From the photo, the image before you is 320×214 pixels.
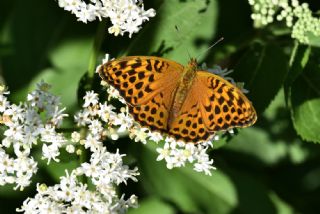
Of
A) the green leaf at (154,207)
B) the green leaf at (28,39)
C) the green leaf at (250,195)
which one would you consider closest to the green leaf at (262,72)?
the green leaf at (250,195)

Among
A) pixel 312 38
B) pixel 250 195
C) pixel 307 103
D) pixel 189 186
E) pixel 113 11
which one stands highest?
pixel 113 11

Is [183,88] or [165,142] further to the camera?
[165,142]

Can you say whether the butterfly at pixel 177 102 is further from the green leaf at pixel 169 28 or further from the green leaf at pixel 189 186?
the green leaf at pixel 189 186

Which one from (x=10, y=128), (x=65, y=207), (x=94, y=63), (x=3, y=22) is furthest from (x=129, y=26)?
(x=3, y=22)

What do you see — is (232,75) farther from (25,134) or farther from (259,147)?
(25,134)

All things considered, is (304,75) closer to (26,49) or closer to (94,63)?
(94,63)

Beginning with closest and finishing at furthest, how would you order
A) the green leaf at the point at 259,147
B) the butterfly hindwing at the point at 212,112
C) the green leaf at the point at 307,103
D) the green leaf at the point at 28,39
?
the butterfly hindwing at the point at 212,112 < the green leaf at the point at 307,103 < the green leaf at the point at 28,39 < the green leaf at the point at 259,147

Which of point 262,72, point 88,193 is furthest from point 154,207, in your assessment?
point 262,72

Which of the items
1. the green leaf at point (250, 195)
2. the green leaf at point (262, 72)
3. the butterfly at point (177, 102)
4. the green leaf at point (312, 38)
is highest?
the butterfly at point (177, 102)
